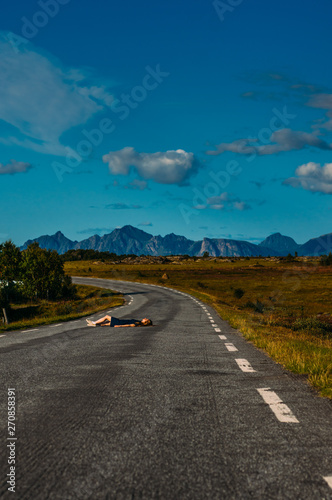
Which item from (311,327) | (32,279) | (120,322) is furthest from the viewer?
(32,279)

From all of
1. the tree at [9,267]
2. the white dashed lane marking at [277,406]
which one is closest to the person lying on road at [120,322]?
the white dashed lane marking at [277,406]

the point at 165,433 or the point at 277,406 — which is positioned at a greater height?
the point at 165,433

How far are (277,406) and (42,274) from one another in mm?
68550

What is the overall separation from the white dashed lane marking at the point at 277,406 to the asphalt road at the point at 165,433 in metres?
0.01

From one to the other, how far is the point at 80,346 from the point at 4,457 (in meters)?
7.38

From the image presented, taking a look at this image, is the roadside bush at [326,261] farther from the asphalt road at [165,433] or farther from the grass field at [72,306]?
the asphalt road at [165,433]

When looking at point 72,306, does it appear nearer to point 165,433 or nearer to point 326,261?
point 165,433

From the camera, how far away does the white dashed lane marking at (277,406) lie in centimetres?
444

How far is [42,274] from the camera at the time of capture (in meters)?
70.1

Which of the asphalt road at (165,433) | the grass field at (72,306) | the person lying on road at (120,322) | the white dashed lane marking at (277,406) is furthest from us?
the grass field at (72,306)

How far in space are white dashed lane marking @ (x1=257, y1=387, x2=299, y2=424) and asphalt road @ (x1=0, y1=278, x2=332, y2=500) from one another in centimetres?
1

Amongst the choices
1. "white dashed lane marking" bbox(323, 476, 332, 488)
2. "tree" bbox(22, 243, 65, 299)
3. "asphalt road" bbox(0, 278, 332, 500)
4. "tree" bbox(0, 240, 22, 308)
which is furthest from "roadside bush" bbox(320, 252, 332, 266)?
"white dashed lane marking" bbox(323, 476, 332, 488)

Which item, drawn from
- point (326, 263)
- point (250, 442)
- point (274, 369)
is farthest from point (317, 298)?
point (326, 263)

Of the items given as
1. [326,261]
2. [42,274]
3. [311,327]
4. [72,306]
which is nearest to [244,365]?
[311,327]
